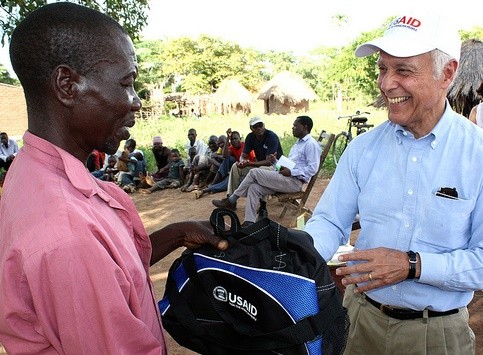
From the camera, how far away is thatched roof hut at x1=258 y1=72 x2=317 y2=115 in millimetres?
31094

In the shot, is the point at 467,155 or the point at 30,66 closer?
the point at 30,66

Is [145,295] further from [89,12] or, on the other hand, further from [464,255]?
[464,255]

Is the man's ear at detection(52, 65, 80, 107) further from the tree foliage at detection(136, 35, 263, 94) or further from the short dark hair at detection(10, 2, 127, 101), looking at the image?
the tree foliage at detection(136, 35, 263, 94)

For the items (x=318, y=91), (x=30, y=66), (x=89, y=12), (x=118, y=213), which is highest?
(x=89, y=12)

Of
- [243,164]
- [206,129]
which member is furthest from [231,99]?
[243,164]

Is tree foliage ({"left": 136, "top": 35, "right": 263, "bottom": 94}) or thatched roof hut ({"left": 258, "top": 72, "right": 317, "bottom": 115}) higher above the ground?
tree foliage ({"left": 136, "top": 35, "right": 263, "bottom": 94})

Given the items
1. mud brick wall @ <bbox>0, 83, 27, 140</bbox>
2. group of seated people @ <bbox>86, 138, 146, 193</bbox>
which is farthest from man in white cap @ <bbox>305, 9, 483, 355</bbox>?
mud brick wall @ <bbox>0, 83, 27, 140</bbox>

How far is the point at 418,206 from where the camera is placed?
5.66 feet

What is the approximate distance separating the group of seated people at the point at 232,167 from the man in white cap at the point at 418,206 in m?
4.47

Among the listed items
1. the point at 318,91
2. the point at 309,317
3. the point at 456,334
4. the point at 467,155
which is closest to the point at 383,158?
the point at 467,155

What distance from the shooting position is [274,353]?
1.23 metres

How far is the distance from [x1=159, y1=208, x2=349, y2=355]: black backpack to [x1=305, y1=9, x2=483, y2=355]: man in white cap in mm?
343

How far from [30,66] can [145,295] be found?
0.70 metres

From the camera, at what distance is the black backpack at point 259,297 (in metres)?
1.21
